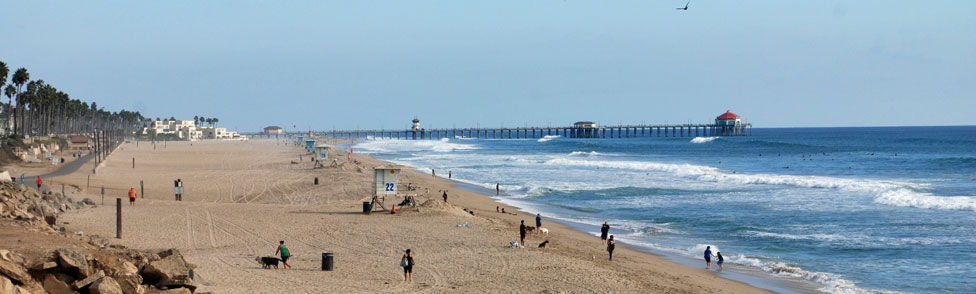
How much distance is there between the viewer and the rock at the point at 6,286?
859 cm

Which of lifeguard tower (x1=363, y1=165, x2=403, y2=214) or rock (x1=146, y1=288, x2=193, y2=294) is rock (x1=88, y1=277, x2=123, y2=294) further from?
lifeguard tower (x1=363, y1=165, x2=403, y2=214)

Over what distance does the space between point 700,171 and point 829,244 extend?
90.5 feet

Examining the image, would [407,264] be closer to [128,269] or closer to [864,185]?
[128,269]

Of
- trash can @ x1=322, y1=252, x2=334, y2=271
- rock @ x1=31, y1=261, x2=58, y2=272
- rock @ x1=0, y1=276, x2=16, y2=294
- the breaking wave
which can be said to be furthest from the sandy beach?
the breaking wave

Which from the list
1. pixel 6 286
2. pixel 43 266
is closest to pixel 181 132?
pixel 43 266

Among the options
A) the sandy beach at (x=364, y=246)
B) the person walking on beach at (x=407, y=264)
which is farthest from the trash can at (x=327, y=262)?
the person walking on beach at (x=407, y=264)

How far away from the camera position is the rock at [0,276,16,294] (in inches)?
338

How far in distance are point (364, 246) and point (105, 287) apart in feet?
29.7

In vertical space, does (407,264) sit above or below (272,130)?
below

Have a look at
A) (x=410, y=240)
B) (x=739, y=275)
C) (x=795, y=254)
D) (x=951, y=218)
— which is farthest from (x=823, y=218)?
(x=410, y=240)

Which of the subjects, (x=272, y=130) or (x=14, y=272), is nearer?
(x=14, y=272)

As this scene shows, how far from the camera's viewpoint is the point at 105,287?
9.44m

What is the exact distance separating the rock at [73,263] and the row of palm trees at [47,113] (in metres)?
55.9

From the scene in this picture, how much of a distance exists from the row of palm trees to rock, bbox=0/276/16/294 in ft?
186
